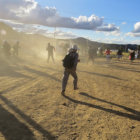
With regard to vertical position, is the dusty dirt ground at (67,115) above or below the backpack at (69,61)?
below

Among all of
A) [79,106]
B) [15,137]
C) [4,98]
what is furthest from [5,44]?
[15,137]

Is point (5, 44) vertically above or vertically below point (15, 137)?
above

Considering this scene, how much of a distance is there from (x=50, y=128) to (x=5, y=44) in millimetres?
18642

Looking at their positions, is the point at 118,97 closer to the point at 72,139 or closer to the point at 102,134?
the point at 102,134

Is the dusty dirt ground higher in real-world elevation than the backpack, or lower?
lower

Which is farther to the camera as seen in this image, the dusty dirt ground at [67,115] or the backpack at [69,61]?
the backpack at [69,61]

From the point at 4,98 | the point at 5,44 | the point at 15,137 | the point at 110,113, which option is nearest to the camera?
the point at 15,137

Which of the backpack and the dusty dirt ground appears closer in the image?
the dusty dirt ground

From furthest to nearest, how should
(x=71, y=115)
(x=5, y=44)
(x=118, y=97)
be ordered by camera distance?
(x=5, y=44), (x=118, y=97), (x=71, y=115)

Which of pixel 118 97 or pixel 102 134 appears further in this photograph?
pixel 118 97

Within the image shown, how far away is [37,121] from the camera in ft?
14.5

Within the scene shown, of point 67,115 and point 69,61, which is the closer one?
point 67,115

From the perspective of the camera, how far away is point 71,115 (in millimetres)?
4910

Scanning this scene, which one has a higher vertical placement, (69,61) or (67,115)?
(69,61)
